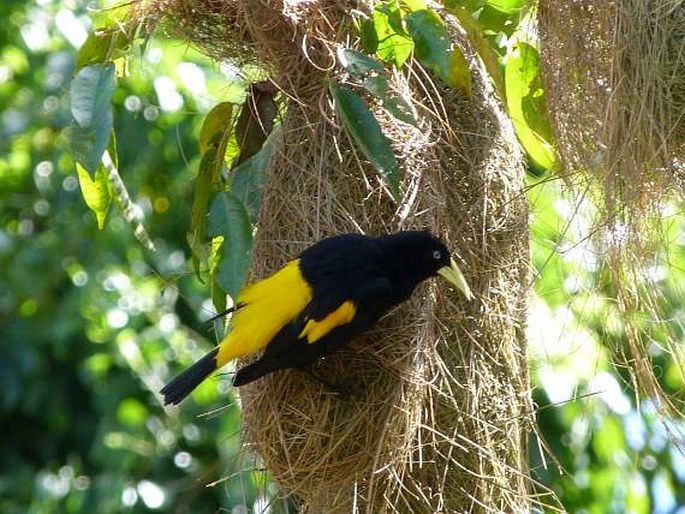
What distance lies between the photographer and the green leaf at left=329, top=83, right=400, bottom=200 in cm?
223

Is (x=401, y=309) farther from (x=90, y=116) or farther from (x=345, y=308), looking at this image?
(x=90, y=116)

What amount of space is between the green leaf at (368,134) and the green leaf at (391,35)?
0.32ft

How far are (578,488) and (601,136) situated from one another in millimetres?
1392

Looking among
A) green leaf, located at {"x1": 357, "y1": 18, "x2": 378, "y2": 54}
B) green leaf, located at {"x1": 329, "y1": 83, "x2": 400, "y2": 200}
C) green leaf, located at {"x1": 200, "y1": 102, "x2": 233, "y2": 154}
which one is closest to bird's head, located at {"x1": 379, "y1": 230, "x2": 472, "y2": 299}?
green leaf, located at {"x1": 329, "y1": 83, "x2": 400, "y2": 200}

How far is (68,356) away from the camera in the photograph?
4.07m

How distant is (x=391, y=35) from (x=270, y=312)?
1.68 feet

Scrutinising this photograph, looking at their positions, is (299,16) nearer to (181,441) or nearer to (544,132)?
(544,132)

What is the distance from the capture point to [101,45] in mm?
2477

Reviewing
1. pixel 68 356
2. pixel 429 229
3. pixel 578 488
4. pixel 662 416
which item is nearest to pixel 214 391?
pixel 68 356

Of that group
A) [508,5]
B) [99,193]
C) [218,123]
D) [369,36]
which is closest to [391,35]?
[369,36]

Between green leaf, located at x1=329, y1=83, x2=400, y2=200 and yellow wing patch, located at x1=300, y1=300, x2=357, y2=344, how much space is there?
0.70 feet

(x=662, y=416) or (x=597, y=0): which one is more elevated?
(x=597, y=0)

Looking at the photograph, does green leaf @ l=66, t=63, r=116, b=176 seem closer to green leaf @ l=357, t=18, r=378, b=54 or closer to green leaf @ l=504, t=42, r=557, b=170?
green leaf @ l=357, t=18, r=378, b=54

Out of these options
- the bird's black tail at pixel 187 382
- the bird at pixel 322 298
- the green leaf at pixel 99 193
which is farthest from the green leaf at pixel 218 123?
the bird's black tail at pixel 187 382
